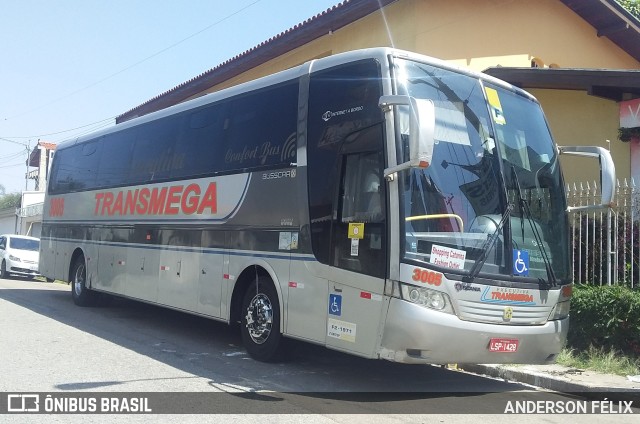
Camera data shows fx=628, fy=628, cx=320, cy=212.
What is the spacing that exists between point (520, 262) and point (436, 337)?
4.37ft

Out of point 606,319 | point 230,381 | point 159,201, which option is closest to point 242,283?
point 230,381

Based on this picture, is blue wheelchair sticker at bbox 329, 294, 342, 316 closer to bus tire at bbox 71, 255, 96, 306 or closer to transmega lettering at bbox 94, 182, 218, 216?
transmega lettering at bbox 94, 182, 218, 216

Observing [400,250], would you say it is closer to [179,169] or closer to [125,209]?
[179,169]

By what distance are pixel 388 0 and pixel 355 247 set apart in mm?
9164

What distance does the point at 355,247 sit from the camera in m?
6.86

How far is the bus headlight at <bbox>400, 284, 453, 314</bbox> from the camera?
628 cm

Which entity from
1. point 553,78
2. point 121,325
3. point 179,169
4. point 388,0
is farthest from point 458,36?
point 121,325

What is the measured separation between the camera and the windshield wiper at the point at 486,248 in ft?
21.0

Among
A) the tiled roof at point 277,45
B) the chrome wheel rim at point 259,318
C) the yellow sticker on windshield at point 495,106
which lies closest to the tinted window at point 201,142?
the chrome wheel rim at point 259,318

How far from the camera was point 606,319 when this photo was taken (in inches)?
353

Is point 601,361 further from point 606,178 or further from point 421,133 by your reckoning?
point 421,133

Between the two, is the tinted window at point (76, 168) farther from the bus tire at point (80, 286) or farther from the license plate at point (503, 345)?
the license plate at point (503, 345)

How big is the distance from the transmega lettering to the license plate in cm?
466

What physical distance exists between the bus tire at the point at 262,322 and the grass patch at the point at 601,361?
3.95 meters
